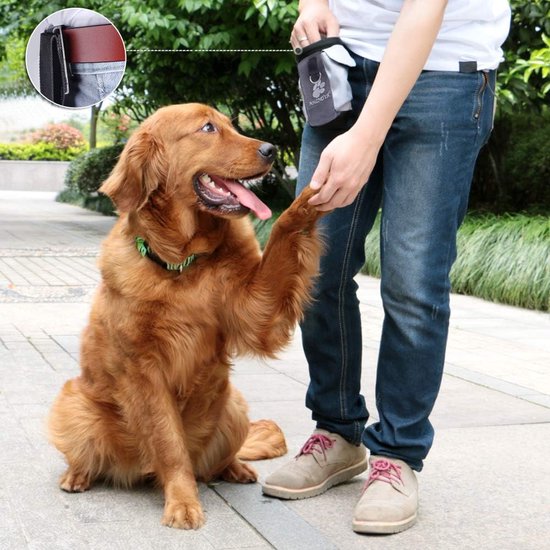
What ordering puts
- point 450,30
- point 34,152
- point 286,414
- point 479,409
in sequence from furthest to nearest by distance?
point 34,152
point 479,409
point 286,414
point 450,30

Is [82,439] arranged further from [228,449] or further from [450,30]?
[450,30]

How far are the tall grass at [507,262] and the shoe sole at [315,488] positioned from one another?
Answer: 497 cm

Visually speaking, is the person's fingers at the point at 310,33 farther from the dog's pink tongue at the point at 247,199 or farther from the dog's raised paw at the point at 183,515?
the dog's raised paw at the point at 183,515

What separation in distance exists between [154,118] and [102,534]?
1.37 metres

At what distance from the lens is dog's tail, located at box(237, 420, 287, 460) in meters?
3.54

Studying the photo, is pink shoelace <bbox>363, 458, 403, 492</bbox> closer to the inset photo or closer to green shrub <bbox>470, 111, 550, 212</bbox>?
the inset photo

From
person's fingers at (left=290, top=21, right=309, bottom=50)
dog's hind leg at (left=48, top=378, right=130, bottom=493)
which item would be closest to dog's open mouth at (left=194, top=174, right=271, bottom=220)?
person's fingers at (left=290, top=21, right=309, bottom=50)

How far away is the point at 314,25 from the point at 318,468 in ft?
4.95

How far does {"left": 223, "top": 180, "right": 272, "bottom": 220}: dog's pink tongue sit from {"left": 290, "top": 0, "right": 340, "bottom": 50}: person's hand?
20.0 inches

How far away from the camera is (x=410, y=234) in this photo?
2.80m

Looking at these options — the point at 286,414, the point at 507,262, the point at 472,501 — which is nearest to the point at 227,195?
the point at 472,501

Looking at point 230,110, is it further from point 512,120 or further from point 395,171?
point 395,171

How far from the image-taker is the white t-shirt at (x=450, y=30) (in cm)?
277

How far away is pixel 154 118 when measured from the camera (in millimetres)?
3051
